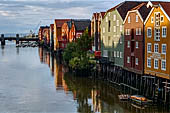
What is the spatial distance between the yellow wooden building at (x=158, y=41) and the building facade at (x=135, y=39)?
176 centimetres

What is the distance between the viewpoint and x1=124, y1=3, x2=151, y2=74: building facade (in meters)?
52.5

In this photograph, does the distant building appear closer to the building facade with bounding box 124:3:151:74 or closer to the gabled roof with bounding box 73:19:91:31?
→ the gabled roof with bounding box 73:19:91:31

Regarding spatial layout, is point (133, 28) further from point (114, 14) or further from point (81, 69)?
point (81, 69)

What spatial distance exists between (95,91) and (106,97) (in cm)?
482

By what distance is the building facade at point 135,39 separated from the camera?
52500 mm

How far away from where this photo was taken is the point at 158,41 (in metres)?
47.5

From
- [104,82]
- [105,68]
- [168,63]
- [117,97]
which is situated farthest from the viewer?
[105,68]

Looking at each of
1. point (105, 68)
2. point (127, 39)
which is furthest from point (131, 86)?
point (105, 68)

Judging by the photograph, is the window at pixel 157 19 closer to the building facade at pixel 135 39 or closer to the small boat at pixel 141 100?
the building facade at pixel 135 39

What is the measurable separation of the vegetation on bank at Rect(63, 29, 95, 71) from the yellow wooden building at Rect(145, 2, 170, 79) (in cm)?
2090

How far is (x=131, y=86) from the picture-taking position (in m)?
52.9

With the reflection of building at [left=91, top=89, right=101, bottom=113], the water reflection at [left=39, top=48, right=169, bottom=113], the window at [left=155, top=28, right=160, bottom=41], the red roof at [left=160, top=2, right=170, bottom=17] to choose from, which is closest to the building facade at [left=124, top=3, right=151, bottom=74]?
the window at [left=155, top=28, right=160, bottom=41]

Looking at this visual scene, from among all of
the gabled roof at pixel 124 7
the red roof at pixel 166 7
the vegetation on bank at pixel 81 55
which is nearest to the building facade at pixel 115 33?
the gabled roof at pixel 124 7

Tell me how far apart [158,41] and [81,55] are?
96.2 feet
